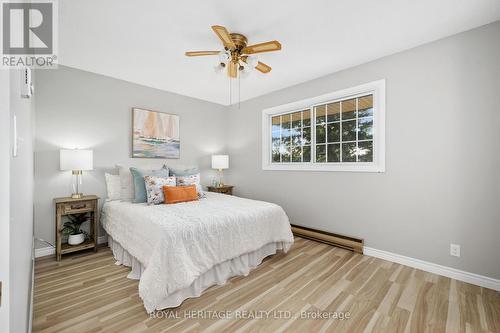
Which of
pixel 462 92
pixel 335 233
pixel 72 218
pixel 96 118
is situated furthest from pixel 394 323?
pixel 96 118

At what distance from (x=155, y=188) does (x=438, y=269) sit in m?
3.40

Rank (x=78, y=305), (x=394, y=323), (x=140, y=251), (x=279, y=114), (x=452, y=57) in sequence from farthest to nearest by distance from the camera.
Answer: (x=279, y=114) → (x=452, y=57) → (x=140, y=251) → (x=78, y=305) → (x=394, y=323)

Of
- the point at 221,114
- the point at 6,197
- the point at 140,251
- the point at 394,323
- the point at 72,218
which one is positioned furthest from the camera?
the point at 221,114

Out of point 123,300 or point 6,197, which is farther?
point 123,300

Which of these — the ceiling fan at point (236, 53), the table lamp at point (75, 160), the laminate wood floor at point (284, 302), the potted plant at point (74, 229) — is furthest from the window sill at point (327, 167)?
the potted plant at point (74, 229)

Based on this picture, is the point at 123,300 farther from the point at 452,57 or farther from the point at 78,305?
the point at 452,57

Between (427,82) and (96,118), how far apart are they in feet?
13.9

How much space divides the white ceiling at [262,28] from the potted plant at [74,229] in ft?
6.63

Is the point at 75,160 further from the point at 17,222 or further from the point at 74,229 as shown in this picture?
the point at 17,222

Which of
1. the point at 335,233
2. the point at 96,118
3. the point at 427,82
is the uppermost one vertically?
the point at 427,82

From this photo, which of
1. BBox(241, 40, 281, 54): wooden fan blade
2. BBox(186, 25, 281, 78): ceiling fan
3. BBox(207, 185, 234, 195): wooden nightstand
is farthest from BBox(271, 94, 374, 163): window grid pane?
BBox(241, 40, 281, 54): wooden fan blade

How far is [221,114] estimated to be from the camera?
4.85m

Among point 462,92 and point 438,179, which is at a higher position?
point 462,92

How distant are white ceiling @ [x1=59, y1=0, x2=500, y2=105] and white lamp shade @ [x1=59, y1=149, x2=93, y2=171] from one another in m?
1.16
